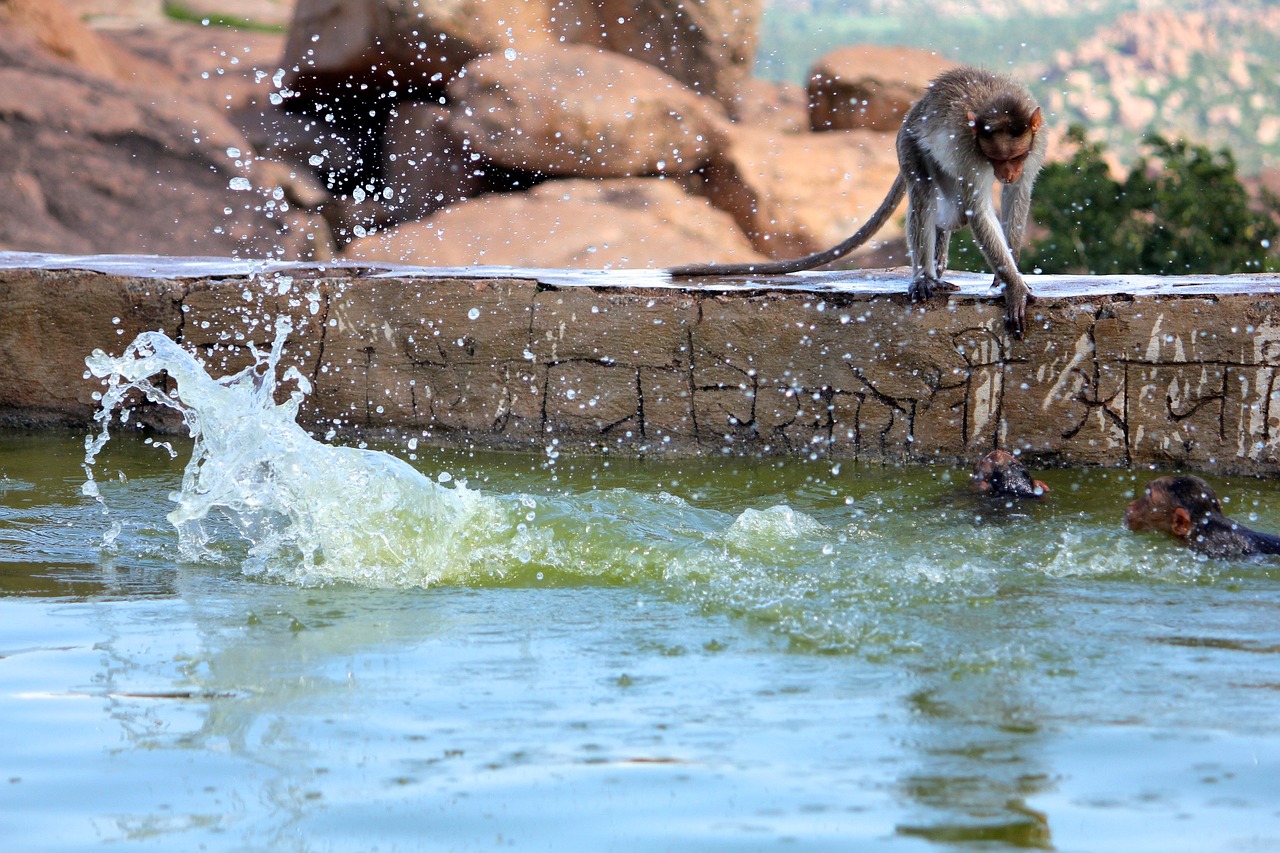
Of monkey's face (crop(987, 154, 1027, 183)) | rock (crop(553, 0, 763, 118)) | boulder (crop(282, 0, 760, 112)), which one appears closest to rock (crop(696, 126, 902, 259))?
rock (crop(553, 0, 763, 118))

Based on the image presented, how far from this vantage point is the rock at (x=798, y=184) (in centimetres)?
1507

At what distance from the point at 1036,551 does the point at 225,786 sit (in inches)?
108

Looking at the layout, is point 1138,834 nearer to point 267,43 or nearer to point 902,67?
point 902,67

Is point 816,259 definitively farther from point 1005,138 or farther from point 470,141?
point 470,141

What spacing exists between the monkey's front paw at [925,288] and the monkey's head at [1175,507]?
1495mm

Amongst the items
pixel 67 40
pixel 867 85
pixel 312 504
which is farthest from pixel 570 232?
pixel 312 504

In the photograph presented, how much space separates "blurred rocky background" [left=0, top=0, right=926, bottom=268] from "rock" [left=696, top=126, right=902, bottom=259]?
0.03m

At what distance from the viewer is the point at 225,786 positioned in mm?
2547

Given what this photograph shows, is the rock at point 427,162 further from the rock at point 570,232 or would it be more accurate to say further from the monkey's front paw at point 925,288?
the monkey's front paw at point 925,288

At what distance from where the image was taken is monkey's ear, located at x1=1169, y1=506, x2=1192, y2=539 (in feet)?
14.7

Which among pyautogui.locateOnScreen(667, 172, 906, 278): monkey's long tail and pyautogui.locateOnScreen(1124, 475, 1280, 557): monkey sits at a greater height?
pyautogui.locateOnScreen(667, 172, 906, 278): monkey's long tail

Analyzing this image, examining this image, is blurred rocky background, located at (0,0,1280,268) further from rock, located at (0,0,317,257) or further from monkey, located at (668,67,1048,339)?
monkey, located at (668,67,1048,339)

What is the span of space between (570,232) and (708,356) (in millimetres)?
7542

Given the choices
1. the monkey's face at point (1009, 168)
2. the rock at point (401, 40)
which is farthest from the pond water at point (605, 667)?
the rock at point (401, 40)
